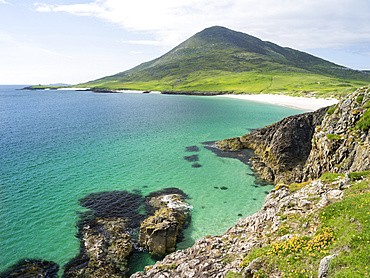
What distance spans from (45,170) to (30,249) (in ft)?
89.7

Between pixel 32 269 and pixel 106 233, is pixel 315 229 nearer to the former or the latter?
pixel 106 233

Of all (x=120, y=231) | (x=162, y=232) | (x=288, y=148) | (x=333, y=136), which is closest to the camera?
(x=162, y=232)

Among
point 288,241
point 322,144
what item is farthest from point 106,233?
point 322,144

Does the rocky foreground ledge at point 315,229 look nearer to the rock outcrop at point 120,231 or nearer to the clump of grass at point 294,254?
the clump of grass at point 294,254

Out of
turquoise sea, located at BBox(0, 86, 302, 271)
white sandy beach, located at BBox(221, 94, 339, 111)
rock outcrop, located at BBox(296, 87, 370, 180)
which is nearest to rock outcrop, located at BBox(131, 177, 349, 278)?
turquoise sea, located at BBox(0, 86, 302, 271)

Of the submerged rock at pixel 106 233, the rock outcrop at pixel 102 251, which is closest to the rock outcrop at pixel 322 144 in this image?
the submerged rock at pixel 106 233

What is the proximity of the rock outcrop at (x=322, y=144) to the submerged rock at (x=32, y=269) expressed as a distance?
120 feet

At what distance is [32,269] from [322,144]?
4170cm

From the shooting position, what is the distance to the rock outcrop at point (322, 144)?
27.9 metres

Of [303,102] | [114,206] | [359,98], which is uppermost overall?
[303,102]

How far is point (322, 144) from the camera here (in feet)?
110

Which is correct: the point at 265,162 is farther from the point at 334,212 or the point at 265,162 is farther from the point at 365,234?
the point at 365,234

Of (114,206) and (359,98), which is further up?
(359,98)

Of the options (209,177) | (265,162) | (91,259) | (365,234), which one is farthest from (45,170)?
(365,234)
